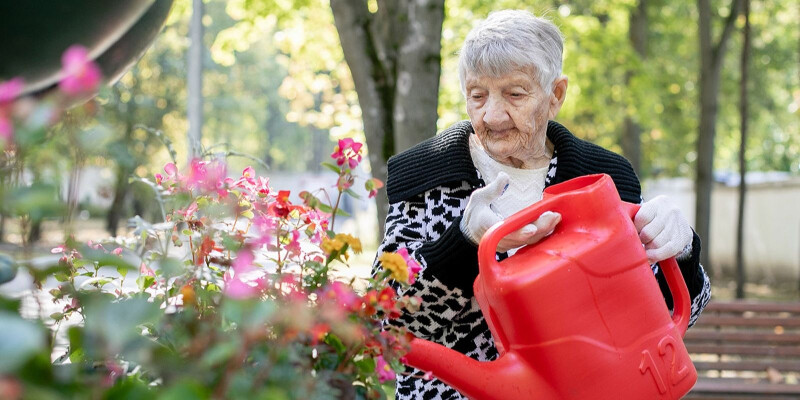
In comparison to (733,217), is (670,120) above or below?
above

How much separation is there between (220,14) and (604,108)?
26.9 m

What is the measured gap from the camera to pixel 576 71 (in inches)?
444

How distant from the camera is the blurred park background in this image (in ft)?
15.1

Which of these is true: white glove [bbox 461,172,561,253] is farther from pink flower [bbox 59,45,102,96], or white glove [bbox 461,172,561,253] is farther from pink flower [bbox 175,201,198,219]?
pink flower [bbox 59,45,102,96]

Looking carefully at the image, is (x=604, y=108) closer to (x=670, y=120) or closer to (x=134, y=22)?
(x=670, y=120)

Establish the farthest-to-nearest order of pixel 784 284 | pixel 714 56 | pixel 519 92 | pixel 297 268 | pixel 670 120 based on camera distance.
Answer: pixel 670 120 → pixel 784 284 → pixel 714 56 → pixel 519 92 → pixel 297 268

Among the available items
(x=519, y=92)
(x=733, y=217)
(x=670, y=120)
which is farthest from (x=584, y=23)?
(x=519, y=92)

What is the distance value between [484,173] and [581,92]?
407 inches

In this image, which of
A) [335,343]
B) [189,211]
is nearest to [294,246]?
[335,343]

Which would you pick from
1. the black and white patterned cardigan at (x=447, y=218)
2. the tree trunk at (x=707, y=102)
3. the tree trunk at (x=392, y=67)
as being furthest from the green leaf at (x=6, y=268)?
the tree trunk at (x=707, y=102)

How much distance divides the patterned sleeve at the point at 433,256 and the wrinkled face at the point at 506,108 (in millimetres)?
150

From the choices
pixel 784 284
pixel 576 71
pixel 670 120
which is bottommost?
pixel 784 284

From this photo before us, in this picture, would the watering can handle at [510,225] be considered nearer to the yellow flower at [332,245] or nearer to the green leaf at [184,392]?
the yellow flower at [332,245]

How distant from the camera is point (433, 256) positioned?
177 centimetres
